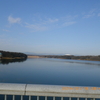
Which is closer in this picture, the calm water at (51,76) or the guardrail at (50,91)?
the guardrail at (50,91)

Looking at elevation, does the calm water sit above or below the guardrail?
below

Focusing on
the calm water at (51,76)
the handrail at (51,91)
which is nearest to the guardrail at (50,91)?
the handrail at (51,91)

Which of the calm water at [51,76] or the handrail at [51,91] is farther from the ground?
the handrail at [51,91]

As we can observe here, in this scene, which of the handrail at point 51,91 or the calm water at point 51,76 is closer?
the handrail at point 51,91

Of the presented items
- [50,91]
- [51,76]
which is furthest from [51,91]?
[51,76]

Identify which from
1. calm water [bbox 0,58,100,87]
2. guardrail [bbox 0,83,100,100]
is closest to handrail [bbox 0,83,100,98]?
guardrail [bbox 0,83,100,100]

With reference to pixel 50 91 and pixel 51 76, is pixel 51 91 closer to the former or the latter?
pixel 50 91

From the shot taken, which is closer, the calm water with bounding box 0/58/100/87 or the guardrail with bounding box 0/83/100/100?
the guardrail with bounding box 0/83/100/100

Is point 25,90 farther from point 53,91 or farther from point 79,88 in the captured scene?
point 79,88

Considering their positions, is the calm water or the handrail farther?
the calm water

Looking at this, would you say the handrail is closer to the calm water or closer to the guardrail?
the guardrail

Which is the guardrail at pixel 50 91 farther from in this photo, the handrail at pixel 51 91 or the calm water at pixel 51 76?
the calm water at pixel 51 76

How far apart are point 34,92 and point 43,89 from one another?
5.9 inches

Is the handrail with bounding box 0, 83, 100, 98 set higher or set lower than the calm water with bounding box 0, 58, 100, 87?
higher
